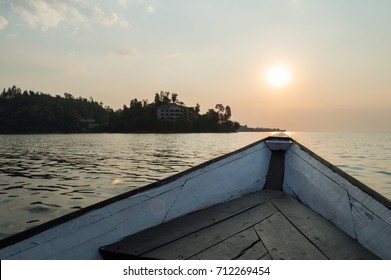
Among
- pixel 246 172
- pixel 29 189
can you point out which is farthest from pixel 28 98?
pixel 246 172

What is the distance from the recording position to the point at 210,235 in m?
2.61

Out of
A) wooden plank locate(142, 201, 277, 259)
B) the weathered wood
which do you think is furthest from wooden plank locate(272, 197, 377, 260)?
the weathered wood

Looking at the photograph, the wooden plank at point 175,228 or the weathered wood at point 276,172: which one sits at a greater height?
the weathered wood at point 276,172

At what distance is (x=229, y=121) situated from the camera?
5310 inches

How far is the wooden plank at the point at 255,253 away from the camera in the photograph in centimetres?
218

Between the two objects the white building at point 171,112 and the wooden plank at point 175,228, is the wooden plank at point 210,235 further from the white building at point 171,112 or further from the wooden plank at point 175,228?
the white building at point 171,112

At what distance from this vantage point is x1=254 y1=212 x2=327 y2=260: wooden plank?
7.28ft

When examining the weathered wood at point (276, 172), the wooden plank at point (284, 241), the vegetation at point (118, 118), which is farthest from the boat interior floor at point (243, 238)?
the vegetation at point (118, 118)

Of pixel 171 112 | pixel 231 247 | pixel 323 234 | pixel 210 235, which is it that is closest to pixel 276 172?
pixel 323 234

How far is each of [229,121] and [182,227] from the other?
133570mm

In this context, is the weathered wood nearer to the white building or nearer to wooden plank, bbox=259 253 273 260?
wooden plank, bbox=259 253 273 260
